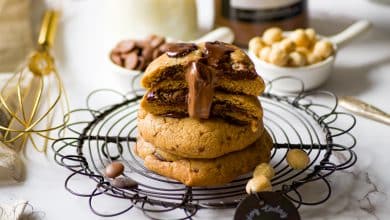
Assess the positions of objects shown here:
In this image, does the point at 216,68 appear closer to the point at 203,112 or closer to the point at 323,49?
the point at 203,112

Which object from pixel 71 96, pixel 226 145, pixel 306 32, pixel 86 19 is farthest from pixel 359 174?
pixel 86 19

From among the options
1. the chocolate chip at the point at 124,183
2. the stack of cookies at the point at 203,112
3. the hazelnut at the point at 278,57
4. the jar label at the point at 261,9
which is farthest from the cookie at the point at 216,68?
the jar label at the point at 261,9

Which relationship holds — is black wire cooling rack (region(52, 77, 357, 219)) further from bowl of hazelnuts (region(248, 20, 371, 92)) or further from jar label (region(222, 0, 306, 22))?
jar label (region(222, 0, 306, 22))

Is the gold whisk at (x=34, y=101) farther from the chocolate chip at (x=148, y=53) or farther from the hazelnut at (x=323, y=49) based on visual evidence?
the hazelnut at (x=323, y=49)

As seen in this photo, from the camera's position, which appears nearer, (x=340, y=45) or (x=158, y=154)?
(x=158, y=154)

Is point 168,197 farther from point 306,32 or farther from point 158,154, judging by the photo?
point 306,32

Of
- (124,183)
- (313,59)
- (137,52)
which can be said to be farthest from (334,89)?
(124,183)

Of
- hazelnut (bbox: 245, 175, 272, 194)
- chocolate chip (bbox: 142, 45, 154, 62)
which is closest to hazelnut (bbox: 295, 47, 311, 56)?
chocolate chip (bbox: 142, 45, 154, 62)

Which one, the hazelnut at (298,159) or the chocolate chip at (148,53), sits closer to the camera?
the hazelnut at (298,159)
